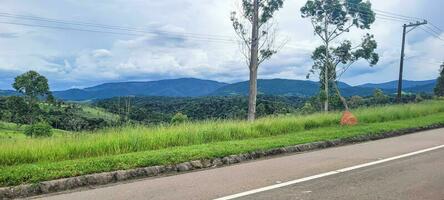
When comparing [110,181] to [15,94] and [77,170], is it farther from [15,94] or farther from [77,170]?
[15,94]

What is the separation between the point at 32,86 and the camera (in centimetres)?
5850

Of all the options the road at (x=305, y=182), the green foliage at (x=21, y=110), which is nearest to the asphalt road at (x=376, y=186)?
the road at (x=305, y=182)

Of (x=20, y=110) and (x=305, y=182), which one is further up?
(x=305, y=182)

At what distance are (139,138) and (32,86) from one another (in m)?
51.4

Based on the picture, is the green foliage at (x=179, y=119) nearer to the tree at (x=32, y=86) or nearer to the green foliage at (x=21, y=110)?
the tree at (x=32, y=86)

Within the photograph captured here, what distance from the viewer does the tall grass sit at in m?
9.88

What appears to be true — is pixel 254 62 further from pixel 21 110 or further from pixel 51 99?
pixel 21 110

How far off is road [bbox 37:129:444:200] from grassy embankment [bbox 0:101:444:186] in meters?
0.97

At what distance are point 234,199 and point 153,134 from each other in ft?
22.2

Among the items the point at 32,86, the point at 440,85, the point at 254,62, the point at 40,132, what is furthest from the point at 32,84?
the point at 440,85

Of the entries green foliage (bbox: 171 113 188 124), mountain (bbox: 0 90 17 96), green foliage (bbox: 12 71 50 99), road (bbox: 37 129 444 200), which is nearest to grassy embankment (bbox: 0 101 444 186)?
green foliage (bbox: 171 113 188 124)

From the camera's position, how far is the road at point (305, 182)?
677 centimetres

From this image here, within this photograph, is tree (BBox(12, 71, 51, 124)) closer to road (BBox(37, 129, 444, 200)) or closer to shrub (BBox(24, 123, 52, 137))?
shrub (BBox(24, 123, 52, 137))

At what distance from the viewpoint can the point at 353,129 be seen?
56.0 feet
